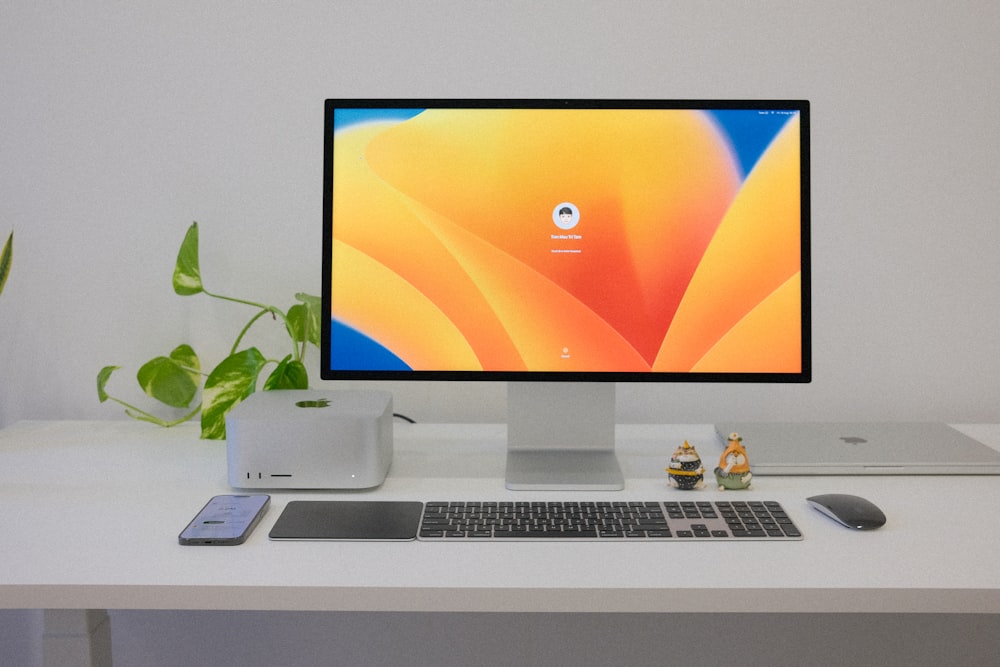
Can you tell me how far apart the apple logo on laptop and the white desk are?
12 cm

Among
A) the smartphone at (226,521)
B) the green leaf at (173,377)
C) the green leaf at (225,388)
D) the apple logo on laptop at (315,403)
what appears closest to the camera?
the smartphone at (226,521)

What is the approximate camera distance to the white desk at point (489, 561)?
0.89 metres

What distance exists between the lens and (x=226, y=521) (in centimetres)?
105

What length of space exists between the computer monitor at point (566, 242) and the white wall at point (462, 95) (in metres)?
0.38

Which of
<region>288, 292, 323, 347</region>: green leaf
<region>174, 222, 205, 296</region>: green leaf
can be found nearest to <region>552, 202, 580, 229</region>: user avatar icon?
<region>288, 292, 323, 347</region>: green leaf

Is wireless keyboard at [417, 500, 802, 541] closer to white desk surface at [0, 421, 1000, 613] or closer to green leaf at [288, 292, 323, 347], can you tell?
white desk surface at [0, 421, 1000, 613]

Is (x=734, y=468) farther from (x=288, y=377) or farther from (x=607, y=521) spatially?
(x=288, y=377)

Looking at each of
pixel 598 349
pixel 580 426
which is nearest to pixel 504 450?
pixel 580 426

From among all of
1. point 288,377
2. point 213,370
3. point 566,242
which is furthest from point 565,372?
point 213,370

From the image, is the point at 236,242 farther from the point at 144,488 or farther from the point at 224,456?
the point at 144,488

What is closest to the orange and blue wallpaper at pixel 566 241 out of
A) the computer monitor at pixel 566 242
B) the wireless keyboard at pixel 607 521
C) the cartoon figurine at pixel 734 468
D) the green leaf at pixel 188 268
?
the computer monitor at pixel 566 242

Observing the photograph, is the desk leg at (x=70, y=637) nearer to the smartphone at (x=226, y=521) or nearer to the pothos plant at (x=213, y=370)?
the smartphone at (x=226, y=521)

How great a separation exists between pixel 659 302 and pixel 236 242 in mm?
817

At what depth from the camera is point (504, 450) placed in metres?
1.41
